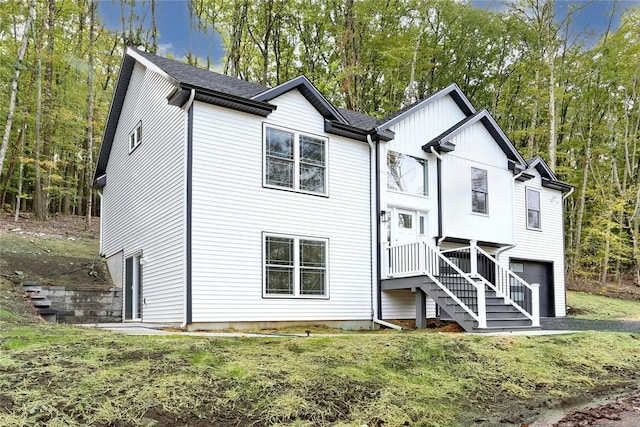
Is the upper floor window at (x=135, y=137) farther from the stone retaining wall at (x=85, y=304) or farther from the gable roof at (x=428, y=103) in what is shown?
the gable roof at (x=428, y=103)

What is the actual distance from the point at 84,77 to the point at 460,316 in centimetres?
2165

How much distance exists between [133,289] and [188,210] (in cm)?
405

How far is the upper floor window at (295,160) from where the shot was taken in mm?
10438

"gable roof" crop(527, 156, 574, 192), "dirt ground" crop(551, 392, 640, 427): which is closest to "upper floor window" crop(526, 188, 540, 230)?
"gable roof" crop(527, 156, 574, 192)

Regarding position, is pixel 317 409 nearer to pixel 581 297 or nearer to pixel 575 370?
pixel 575 370

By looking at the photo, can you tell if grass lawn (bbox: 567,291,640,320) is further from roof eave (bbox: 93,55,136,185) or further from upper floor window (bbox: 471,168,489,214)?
roof eave (bbox: 93,55,136,185)

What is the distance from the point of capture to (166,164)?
33.9ft

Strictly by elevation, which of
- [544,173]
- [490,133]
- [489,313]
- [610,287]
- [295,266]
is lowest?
[610,287]

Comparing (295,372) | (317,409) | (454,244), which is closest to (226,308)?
(295,372)

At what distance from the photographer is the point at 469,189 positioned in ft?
43.5

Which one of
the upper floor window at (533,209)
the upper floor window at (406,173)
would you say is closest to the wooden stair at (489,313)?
the upper floor window at (406,173)

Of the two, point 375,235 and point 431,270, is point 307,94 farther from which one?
point 431,270

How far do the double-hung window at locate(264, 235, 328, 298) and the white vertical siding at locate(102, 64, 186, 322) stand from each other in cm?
181

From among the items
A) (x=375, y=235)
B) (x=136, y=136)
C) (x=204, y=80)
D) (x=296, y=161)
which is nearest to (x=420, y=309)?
(x=375, y=235)
